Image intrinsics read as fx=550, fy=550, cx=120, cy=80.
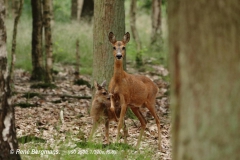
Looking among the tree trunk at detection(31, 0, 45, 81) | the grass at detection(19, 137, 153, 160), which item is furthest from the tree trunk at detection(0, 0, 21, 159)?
the tree trunk at detection(31, 0, 45, 81)

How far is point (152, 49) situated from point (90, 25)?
2732 millimetres

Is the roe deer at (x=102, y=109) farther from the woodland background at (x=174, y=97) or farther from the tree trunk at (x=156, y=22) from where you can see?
the tree trunk at (x=156, y=22)

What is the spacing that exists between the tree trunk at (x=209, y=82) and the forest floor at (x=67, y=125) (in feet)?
8.36

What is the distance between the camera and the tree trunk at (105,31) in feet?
32.6

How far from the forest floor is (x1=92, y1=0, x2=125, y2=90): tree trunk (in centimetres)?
97

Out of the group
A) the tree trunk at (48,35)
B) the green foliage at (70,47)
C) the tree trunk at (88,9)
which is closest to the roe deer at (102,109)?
the tree trunk at (48,35)

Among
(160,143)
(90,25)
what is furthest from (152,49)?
(160,143)

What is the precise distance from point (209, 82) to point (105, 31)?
6447 mm

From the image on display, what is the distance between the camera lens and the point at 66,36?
2019 centimetres

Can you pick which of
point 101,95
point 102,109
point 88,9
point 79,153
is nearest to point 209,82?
point 79,153

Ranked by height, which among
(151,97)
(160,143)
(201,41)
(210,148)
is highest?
(201,41)

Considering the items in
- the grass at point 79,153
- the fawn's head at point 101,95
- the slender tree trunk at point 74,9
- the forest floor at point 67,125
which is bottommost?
the forest floor at point 67,125

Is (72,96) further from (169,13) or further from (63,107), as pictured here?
(169,13)

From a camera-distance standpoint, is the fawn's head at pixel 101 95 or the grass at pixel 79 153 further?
the fawn's head at pixel 101 95
